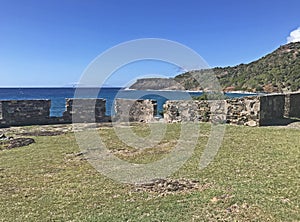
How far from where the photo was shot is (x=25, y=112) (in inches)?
475

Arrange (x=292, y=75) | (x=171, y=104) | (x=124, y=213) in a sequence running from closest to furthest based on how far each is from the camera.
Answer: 1. (x=124, y=213)
2. (x=171, y=104)
3. (x=292, y=75)

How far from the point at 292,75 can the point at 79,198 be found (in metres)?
39.2

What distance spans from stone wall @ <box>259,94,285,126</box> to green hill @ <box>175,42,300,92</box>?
2314 cm

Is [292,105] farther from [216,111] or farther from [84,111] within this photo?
[84,111]

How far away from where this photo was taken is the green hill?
122 feet

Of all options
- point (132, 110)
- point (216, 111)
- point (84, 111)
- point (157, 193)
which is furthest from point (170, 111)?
point (157, 193)

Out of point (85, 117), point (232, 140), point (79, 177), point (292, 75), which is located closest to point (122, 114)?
point (85, 117)

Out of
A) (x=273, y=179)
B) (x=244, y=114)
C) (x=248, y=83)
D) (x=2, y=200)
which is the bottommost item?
(x=2, y=200)

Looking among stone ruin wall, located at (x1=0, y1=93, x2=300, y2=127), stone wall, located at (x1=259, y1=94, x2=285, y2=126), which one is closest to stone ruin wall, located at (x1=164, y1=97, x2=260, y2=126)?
stone ruin wall, located at (x1=0, y1=93, x2=300, y2=127)

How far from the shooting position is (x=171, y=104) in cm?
1170

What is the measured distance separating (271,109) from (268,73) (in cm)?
3528

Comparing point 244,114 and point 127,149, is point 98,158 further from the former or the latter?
point 244,114

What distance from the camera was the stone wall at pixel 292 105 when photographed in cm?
1098

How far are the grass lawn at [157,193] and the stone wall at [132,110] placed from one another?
19.5 feet
